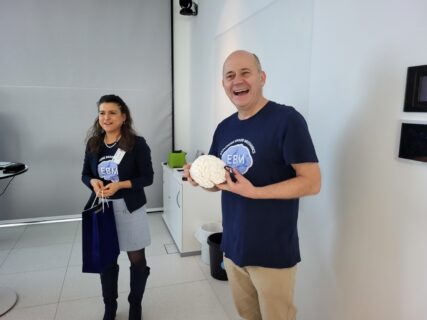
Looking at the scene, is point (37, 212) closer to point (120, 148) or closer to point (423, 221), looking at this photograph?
point (120, 148)

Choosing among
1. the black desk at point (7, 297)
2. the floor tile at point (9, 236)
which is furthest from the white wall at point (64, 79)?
the black desk at point (7, 297)

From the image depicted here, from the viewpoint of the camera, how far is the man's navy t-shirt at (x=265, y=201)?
1099 mm

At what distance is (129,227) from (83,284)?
95 cm

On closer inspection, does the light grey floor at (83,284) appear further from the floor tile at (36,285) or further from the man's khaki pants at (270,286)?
the man's khaki pants at (270,286)

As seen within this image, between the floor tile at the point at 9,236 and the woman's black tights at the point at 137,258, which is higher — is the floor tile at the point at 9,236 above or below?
below

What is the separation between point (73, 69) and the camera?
353cm

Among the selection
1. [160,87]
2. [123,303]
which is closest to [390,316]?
[123,303]

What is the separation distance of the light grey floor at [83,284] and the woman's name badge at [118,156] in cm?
103

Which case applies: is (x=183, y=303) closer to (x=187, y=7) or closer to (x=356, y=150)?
(x=356, y=150)

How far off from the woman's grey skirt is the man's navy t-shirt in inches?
29.8

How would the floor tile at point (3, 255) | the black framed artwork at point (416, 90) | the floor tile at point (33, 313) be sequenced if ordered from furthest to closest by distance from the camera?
the floor tile at point (3, 255) → the floor tile at point (33, 313) → the black framed artwork at point (416, 90)

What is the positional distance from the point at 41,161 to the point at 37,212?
63cm

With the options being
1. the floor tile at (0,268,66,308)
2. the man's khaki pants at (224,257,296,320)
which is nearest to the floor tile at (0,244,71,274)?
the floor tile at (0,268,66,308)

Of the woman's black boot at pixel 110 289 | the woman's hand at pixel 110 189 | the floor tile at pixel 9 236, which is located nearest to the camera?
the woman's hand at pixel 110 189
